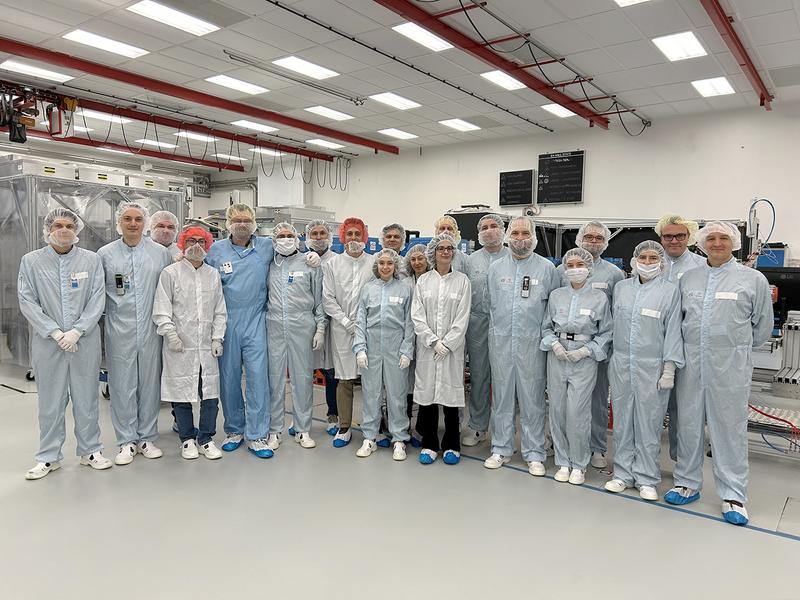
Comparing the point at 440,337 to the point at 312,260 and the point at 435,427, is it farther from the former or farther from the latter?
the point at 312,260

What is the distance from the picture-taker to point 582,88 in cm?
680

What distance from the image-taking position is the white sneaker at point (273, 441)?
11.7 feet

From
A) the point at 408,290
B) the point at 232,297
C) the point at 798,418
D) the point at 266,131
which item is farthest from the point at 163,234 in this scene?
the point at 266,131

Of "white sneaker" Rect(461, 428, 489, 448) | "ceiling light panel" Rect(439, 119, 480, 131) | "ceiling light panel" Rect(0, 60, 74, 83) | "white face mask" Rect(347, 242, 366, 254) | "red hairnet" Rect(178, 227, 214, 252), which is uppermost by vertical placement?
"ceiling light panel" Rect(0, 60, 74, 83)

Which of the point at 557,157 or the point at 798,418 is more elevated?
the point at 557,157

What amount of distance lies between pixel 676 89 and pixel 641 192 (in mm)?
1744

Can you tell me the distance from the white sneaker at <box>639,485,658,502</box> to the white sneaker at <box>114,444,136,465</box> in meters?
2.96

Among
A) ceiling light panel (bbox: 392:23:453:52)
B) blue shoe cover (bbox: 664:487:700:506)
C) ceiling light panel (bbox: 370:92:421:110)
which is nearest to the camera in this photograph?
blue shoe cover (bbox: 664:487:700:506)

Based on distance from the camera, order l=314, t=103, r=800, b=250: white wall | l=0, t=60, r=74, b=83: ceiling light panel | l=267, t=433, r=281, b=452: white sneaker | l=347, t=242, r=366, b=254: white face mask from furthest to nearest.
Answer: l=314, t=103, r=800, b=250: white wall
l=0, t=60, r=74, b=83: ceiling light panel
l=347, t=242, r=366, b=254: white face mask
l=267, t=433, r=281, b=452: white sneaker

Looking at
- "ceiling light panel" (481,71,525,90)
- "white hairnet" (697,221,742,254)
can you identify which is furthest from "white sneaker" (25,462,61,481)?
"ceiling light panel" (481,71,525,90)

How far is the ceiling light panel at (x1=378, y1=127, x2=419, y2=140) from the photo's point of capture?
357 inches

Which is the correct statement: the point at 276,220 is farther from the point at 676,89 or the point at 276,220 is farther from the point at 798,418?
the point at 798,418

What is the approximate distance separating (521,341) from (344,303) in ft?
3.92

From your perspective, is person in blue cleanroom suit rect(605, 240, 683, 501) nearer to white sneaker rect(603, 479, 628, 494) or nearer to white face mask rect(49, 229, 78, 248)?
white sneaker rect(603, 479, 628, 494)
